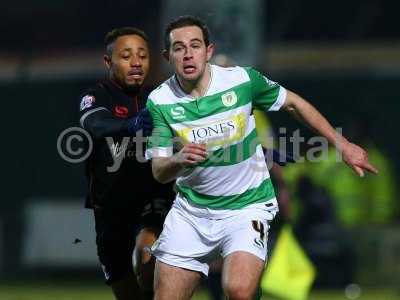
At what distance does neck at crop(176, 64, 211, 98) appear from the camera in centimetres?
819

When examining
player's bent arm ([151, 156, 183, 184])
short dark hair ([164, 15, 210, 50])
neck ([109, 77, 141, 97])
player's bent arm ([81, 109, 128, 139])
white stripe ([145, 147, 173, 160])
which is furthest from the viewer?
neck ([109, 77, 141, 97])

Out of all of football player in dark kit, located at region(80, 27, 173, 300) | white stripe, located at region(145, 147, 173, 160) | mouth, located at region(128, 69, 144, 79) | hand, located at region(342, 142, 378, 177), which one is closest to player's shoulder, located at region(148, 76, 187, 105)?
white stripe, located at region(145, 147, 173, 160)

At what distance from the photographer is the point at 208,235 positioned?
8.22m

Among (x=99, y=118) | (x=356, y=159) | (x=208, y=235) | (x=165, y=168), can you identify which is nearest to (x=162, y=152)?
(x=165, y=168)

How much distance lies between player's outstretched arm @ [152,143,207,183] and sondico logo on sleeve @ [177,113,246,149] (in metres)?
0.25

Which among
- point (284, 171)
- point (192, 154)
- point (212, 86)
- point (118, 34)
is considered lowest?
point (284, 171)

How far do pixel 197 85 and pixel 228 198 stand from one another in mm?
695

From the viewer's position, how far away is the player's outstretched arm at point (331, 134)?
8156 mm

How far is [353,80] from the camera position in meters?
15.7

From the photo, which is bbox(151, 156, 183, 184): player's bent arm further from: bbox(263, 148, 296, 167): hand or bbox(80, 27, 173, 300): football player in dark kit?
bbox(263, 148, 296, 167): hand

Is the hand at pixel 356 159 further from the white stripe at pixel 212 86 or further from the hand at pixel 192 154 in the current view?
the hand at pixel 192 154

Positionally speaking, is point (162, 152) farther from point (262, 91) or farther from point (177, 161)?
point (262, 91)

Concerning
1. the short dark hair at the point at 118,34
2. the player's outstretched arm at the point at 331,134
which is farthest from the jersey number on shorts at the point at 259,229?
the short dark hair at the point at 118,34

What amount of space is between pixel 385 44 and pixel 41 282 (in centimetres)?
742
